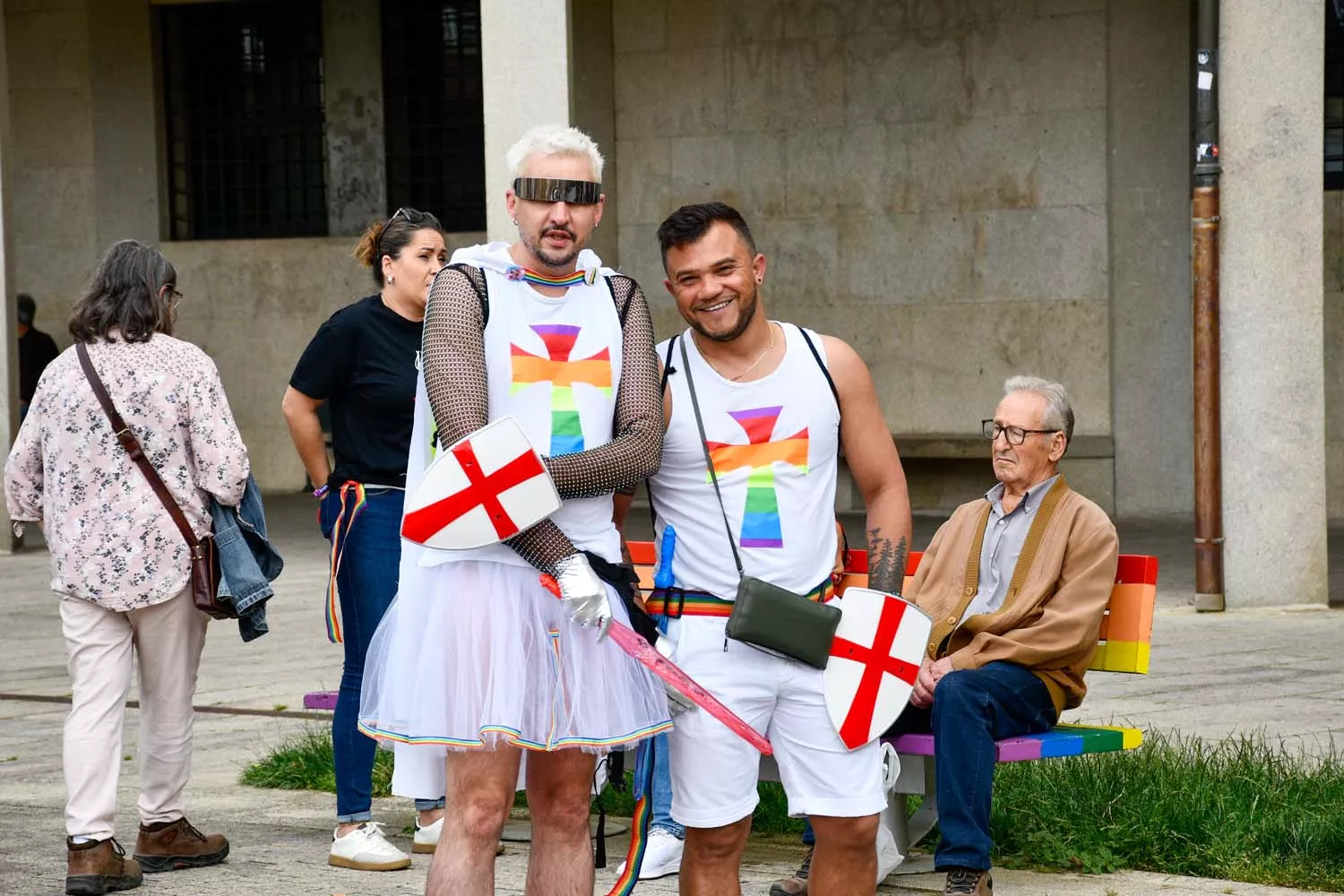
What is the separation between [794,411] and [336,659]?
647 centimetres

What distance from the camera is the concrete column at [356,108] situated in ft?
64.5

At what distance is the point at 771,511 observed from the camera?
423 cm

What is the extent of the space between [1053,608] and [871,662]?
1513mm

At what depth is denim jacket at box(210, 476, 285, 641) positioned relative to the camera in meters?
5.71

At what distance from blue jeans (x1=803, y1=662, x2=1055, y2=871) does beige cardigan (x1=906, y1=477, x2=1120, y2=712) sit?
0.07m

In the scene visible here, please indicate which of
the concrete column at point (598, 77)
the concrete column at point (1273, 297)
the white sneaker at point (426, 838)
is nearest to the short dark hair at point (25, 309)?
the concrete column at point (598, 77)

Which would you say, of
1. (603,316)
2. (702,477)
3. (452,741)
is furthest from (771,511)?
(452,741)

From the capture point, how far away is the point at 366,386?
6.01 m

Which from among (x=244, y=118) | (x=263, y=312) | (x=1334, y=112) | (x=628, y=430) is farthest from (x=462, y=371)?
(x=244, y=118)

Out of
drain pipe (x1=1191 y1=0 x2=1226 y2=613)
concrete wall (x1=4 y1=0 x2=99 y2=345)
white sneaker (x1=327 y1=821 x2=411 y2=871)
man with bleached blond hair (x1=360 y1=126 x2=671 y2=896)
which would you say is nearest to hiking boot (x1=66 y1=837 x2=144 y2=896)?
white sneaker (x1=327 y1=821 x2=411 y2=871)

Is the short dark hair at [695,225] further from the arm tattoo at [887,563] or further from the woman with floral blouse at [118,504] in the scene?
the woman with floral blouse at [118,504]

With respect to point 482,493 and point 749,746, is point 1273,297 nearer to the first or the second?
point 749,746

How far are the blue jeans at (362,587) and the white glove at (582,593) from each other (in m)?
2.08

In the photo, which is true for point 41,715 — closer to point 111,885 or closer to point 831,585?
point 111,885
